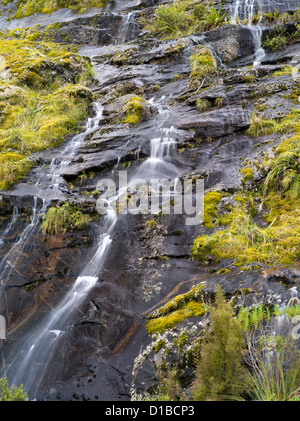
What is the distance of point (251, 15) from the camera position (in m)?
17.4

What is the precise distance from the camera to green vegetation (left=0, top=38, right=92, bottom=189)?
439 inches

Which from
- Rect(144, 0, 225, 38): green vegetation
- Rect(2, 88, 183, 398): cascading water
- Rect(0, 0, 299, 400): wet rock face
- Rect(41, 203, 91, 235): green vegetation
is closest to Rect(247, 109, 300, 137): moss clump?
Rect(0, 0, 299, 400): wet rock face

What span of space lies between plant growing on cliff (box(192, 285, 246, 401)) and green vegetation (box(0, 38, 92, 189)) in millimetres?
7742

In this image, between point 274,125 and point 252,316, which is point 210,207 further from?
point 274,125

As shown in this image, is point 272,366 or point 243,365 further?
point 243,365

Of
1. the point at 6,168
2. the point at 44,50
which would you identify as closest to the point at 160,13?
the point at 44,50

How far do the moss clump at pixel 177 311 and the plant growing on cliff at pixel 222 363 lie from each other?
4.38 feet

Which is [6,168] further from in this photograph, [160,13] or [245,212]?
[160,13]

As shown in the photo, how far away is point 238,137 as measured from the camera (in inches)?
380

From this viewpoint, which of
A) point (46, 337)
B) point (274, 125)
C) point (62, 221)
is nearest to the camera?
point (46, 337)

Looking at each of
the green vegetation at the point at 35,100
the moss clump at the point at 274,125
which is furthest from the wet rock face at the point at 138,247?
the green vegetation at the point at 35,100

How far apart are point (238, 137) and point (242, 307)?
20.1ft

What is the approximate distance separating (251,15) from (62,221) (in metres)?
16.0

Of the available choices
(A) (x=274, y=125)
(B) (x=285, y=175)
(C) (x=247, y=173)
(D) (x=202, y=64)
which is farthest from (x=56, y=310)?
(D) (x=202, y=64)
